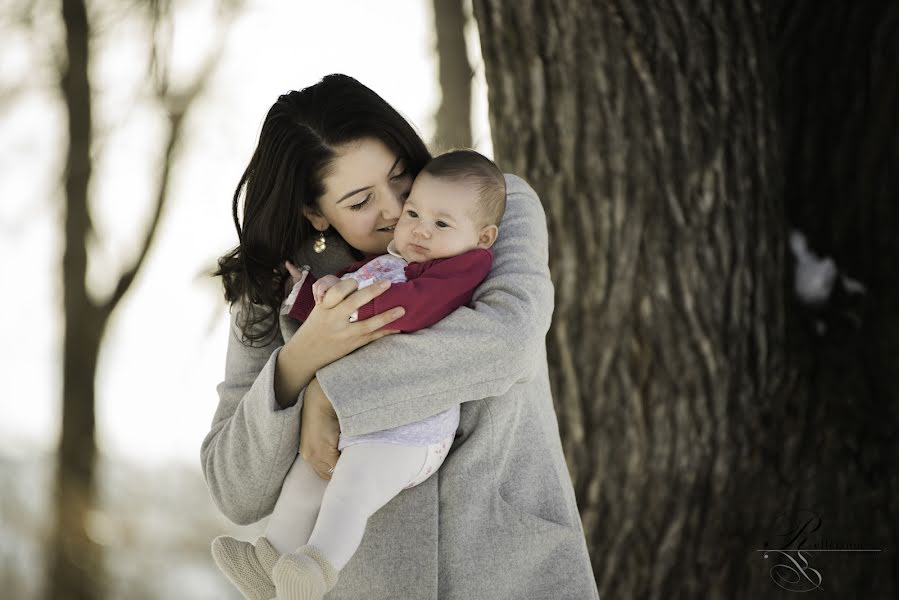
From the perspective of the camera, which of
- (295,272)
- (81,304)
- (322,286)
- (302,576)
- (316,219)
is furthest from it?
(81,304)

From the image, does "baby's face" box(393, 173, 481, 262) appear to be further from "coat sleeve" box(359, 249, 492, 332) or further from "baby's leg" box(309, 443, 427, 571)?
"baby's leg" box(309, 443, 427, 571)

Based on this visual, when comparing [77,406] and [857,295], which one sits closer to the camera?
[857,295]

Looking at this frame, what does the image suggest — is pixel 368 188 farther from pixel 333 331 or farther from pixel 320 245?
pixel 333 331

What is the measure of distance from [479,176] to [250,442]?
0.76 meters

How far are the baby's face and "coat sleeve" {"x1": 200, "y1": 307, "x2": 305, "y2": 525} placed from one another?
0.37m

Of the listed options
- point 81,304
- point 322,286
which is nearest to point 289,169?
point 322,286

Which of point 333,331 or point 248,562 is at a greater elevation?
point 333,331

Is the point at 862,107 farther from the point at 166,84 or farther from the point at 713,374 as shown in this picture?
the point at 166,84

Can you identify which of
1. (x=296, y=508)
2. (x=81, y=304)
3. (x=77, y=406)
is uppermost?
(x=296, y=508)

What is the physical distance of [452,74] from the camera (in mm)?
5844

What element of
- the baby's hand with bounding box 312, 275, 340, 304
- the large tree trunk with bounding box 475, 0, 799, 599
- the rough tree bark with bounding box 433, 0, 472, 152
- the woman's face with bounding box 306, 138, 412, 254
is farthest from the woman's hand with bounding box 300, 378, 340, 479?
the rough tree bark with bounding box 433, 0, 472, 152

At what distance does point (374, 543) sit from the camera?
6.93ft

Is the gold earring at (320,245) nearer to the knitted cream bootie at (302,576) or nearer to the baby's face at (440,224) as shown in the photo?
the baby's face at (440,224)

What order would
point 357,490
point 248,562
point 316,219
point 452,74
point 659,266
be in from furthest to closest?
point 452,74 → point 659,266 → point 316,219 → point 248,562 → point 357,490
